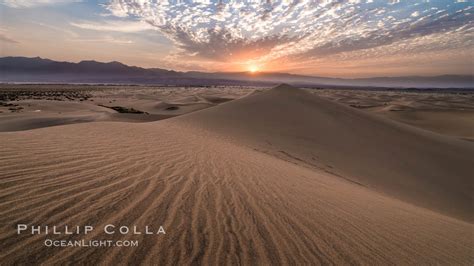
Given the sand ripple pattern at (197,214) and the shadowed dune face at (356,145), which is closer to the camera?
the sand ripple pattern at (197,214)

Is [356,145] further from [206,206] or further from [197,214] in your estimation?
[197,214]

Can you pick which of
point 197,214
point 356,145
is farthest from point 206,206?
point 356,145

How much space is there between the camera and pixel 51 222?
2867 millimetres

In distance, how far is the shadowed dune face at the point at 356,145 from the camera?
8.67 meters

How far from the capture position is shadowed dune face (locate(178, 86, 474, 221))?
8.67 metres

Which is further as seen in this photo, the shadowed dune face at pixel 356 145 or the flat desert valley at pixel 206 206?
the shadowed dune face at pixel 356 145

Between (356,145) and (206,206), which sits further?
(356,145)

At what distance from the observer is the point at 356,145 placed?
38.3 feet

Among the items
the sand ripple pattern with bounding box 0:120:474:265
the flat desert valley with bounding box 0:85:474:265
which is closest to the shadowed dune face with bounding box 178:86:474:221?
the flat desert valley with bounding box 0:85:474:265

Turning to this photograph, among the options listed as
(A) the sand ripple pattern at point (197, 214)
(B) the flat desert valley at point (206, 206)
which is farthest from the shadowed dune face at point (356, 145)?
(A) the sand ripple pattern at point (197, 214)

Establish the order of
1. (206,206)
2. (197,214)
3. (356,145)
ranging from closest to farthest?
(197,214) → (206,206) → (356,145)

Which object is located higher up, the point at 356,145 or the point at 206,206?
the point at 206,206

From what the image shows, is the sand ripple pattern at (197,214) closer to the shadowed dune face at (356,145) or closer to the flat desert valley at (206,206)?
the flat desert valley at (206,206)

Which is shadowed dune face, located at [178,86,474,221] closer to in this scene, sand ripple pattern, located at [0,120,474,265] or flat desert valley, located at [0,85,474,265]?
flat desert valley, located at [0,85,474,265]
